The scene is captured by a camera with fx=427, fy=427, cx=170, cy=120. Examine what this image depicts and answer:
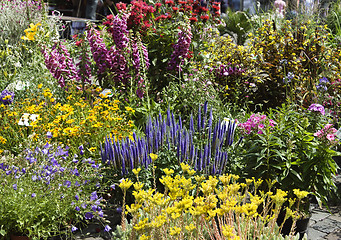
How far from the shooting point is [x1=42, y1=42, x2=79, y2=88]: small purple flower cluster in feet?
16.8

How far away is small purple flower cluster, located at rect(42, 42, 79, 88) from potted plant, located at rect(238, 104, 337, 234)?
8.23 ft

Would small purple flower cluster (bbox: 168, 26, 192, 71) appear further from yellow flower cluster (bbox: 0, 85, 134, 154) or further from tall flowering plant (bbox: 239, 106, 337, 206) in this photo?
tall flowering plant (bbox: 239, 106, 337, 206)

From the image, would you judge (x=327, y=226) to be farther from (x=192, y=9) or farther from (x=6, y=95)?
(x=6, y=95)

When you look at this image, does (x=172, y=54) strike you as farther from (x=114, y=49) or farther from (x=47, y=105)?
(x=47, y=105)

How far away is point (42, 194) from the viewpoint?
10.1 feet

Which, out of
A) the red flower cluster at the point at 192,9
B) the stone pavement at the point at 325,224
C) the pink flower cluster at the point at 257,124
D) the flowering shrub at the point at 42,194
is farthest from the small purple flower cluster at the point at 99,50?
the stone pavement at the point at 325,224

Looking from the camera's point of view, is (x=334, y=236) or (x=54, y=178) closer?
(x=54, y=178)

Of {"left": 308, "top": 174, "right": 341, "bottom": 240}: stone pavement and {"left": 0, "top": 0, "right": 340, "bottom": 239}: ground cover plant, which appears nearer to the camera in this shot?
{"left": 0, "top": 0, "right": 340, "bottom": 239}: ground cover plant

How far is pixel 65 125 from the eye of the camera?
4.37 m

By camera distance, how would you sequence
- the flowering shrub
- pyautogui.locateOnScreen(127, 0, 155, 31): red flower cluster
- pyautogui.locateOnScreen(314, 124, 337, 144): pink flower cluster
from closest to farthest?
the flowering shrub → pyautogui.locateOnScreen(314, 124, 337, 144): pink flower cluster → pyautogui.locateOnScreen(127, 0, 155, 31): red flower cluster

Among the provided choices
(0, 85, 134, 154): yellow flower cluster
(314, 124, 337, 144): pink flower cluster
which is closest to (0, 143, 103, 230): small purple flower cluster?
(0, 85, 134, 154): yellow flower cluster

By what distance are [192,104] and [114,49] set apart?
1191mm

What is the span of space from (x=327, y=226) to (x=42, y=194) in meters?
2.60

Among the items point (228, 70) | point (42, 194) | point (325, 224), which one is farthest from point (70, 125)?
point (325, 224)
